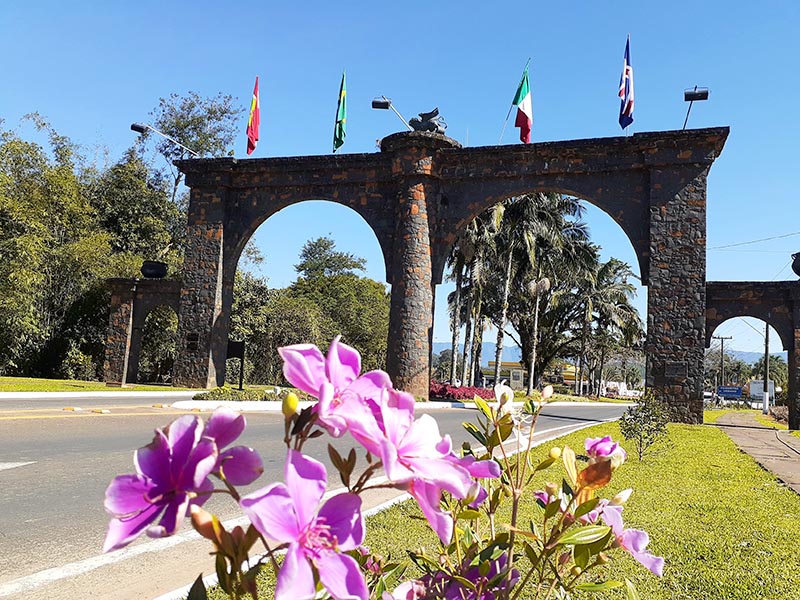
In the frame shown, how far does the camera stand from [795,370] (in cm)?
1611

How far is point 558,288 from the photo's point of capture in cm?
3709

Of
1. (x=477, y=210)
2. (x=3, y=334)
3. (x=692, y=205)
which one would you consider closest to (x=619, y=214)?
(x=692, y=205)

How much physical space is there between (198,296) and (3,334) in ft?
23.1

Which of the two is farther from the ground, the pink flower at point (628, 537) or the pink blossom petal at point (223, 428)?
the pink blossom petal at point (223, 428)

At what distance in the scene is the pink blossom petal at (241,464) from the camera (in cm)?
72

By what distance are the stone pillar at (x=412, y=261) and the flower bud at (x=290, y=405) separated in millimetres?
16092

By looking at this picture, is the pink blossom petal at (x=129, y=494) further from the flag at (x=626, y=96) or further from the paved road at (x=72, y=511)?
the flag at (x=626, y=96)

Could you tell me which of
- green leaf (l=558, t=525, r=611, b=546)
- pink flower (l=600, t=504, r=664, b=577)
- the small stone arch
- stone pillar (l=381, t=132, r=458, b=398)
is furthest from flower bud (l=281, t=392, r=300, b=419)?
the small stone arch

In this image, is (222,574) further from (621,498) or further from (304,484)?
(621,498)

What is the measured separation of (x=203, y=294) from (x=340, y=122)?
6.40 metres

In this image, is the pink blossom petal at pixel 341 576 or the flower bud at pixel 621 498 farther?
the flower bud at pixel 621 498

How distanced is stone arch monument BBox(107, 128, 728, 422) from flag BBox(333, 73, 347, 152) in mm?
1051

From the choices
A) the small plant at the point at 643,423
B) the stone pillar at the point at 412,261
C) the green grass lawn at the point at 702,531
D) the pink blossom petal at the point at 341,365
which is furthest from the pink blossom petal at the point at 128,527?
the stone pillar at the point at 412,261

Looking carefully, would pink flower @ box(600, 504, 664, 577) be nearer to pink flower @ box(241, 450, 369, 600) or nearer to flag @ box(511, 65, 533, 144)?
pink flower @ box(241, 450, 369, 600)
